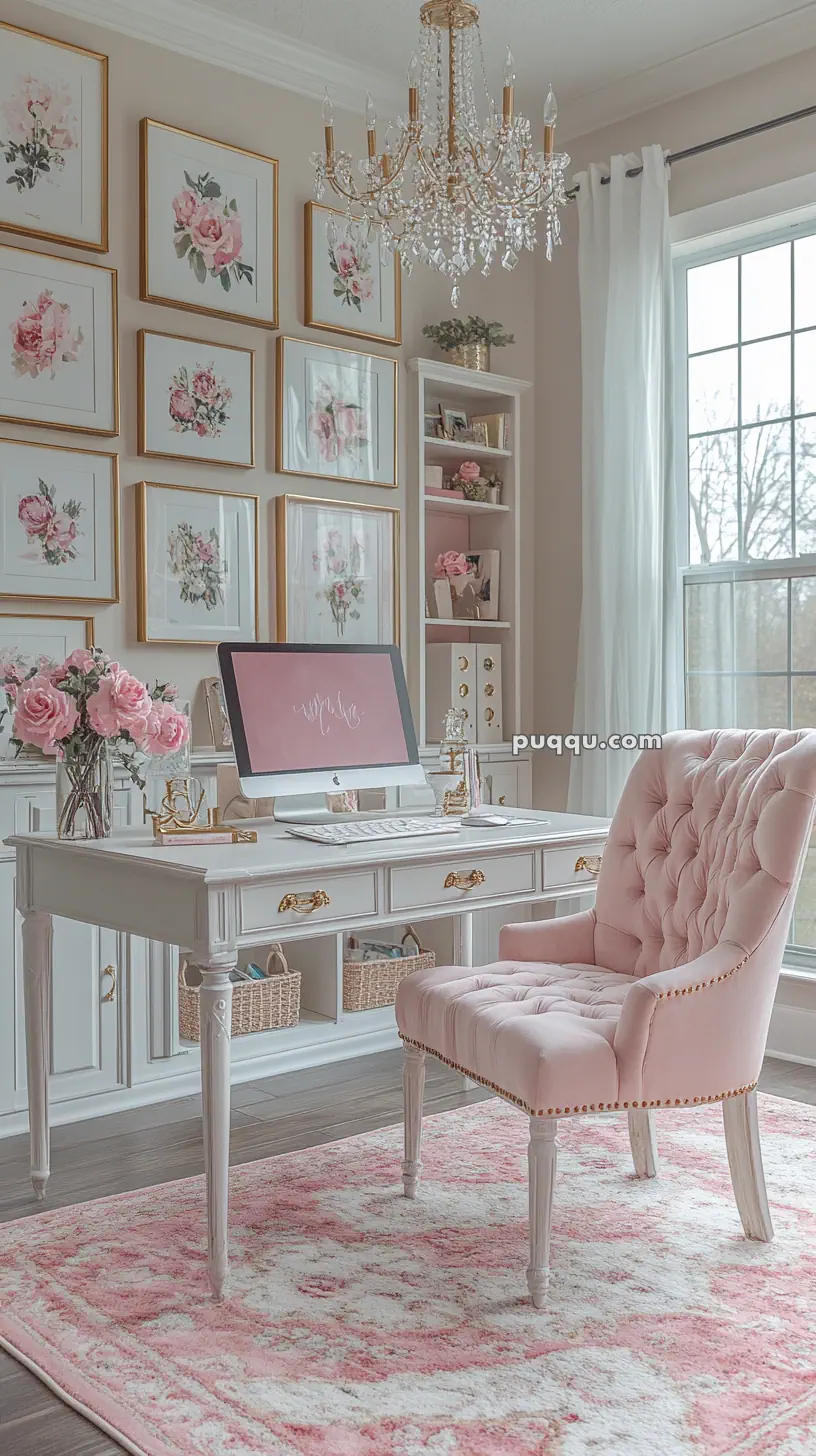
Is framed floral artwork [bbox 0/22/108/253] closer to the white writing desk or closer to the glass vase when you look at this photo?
the glass vase

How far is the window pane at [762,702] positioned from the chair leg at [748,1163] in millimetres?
1692

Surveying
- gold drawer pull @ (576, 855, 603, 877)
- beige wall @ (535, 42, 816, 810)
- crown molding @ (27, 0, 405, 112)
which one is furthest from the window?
crown molding @ (27, 0, 405, 112)

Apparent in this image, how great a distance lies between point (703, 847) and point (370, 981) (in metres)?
1.58

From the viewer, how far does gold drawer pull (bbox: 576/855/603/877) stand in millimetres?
2965

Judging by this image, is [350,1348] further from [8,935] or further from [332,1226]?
[8,935]

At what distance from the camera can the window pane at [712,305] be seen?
4.01 m

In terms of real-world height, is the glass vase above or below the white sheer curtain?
below

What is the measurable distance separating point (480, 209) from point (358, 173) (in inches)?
63.6

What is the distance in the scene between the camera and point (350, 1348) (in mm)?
2045

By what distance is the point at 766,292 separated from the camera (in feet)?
12.8

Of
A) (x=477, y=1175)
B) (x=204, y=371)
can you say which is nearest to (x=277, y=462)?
(x=204, y=371)

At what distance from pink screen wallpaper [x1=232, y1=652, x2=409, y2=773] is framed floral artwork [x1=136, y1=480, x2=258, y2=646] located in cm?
65

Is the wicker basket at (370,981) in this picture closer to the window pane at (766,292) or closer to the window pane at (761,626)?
the window pane at (761,626)

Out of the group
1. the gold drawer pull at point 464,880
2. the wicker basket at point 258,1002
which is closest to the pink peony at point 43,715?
the gold drawer pull at point 464,880
